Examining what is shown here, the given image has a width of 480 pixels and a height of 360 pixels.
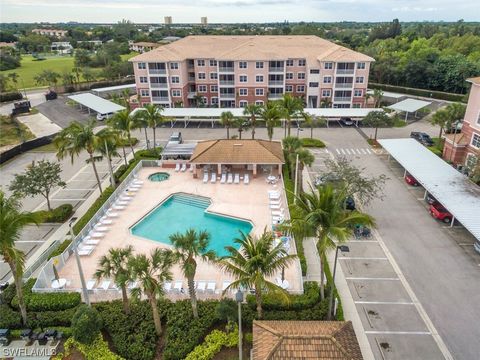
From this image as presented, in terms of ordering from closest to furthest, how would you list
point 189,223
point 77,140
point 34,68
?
point 77,140 → point 189,223 → point 34,68

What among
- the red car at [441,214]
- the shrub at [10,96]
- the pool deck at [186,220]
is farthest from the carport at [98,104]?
the red car at [441,214]

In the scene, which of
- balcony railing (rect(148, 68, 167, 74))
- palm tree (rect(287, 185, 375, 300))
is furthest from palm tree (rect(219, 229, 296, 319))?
balcony railing (rect(148, 68, 167, 74))

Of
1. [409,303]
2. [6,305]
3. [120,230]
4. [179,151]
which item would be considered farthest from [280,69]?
[6,305]

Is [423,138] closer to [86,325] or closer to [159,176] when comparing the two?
[159,176]

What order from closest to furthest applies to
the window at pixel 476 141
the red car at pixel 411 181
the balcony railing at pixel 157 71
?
the red car at pixel 411 181
the window at pixel 476 141
the balcony railing at pixel 157 71

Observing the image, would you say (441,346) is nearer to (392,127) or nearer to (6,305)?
(6,305)

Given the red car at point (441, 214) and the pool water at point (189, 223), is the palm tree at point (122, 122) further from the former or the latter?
the red car at point (441, 214)

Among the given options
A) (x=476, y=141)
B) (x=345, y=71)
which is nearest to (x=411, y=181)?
(x=476, y=141)

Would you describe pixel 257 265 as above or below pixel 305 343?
above
